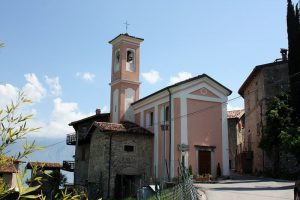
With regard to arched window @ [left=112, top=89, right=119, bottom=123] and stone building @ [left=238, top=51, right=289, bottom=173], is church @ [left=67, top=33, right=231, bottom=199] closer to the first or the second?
arched window @ [left=112, top=89, right=119, bottom=123]

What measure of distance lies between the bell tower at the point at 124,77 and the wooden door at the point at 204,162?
7.74 metres

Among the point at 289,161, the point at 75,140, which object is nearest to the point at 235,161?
the point at 289,161

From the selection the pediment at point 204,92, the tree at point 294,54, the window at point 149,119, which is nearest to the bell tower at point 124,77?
the window at point 149,119

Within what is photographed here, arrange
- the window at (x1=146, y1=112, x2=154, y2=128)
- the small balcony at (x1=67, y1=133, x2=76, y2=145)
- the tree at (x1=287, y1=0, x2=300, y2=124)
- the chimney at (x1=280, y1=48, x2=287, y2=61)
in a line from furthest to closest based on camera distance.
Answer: the small balcony at (x1=67, y1=133, x2=76, y2=145)
the chimney at (x1=280, y1=48, x2=287, y2=61)
the window at (x1=146, y1=112, x2=154, y2=128)
the tree at (x1=287, y1=0, x2=300, y2=124)

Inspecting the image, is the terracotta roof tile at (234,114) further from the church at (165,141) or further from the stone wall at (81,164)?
the stone wall at (81,164)

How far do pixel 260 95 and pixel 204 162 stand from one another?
8.25m

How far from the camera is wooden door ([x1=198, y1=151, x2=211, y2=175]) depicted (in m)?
26.0

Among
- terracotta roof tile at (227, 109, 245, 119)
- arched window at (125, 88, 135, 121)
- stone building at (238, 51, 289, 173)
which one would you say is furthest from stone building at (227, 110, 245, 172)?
arched window at (125, 88, 135, 121)

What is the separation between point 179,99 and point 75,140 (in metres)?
13.7

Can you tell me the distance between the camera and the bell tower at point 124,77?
3144 cm

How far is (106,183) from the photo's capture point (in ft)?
85.8

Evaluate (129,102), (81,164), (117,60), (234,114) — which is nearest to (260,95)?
(129,102)

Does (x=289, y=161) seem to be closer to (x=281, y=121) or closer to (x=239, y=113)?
(x=281, y=121)

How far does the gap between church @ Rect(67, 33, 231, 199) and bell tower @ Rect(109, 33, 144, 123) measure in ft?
7.96
